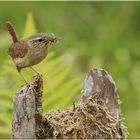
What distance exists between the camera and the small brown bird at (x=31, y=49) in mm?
5551

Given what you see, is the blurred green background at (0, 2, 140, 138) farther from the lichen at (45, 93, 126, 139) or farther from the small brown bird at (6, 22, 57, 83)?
the lichen at (45, 93, 126, 139)

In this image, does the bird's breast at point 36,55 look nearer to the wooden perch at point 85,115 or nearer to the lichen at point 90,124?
the wooden perch at point 85,115

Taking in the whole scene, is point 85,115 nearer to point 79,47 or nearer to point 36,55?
point 36,55

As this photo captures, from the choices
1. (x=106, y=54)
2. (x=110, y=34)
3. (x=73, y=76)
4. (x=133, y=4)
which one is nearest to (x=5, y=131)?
(x=73, y=76)

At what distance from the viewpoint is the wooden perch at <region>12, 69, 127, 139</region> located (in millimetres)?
4965

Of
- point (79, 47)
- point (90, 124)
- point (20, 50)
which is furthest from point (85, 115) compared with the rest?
point (79, 47)

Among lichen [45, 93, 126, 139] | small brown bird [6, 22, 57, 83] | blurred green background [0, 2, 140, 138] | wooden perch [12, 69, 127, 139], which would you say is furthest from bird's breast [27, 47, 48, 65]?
blurred green background [0, 2, 140, 138]

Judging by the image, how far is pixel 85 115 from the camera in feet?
16.9

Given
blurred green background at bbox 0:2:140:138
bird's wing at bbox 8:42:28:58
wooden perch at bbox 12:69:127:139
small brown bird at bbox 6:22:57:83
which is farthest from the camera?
blurred green background at bbox 0:2:140:138

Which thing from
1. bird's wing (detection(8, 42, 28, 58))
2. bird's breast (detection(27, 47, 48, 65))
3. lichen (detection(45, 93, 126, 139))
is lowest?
lichen (detection(45, 93, 126, 139))

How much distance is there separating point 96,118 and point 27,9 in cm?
681

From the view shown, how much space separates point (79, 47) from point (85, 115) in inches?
227

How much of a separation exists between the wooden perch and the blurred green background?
7.52 ft

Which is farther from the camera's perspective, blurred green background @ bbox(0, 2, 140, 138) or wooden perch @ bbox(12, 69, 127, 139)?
blurred green background @ bbox(0, 2, 140, 138)
